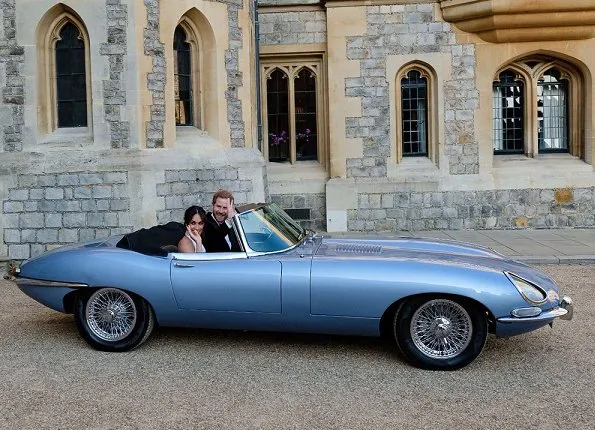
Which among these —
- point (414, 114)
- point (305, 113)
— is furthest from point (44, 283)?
point (414, 114)

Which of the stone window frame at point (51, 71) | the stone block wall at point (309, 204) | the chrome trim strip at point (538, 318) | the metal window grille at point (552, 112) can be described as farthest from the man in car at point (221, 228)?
the metal window grille at point (552, 112)

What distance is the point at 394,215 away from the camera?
42.9 ft

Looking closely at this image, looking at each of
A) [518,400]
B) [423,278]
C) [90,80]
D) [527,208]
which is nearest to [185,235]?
[423,278]

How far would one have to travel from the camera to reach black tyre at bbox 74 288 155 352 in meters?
5.24

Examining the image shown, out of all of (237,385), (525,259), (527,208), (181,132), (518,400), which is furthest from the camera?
(527,208)

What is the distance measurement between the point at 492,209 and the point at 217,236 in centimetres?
856

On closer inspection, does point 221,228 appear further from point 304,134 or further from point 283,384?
Answer: point 304,134

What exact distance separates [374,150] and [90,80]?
5502 millimetres

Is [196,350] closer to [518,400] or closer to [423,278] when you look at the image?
[423,278]

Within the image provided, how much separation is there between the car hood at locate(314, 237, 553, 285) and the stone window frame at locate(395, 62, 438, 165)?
7447mm

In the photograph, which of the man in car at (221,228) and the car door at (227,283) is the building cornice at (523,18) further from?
the car door at (227,283)

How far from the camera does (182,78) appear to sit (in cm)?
1083

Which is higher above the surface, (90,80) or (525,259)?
(90,80)

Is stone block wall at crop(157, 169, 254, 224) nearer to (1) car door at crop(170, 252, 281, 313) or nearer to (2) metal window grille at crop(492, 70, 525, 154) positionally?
(1) car door at crop(170, 252, 281, 313)
